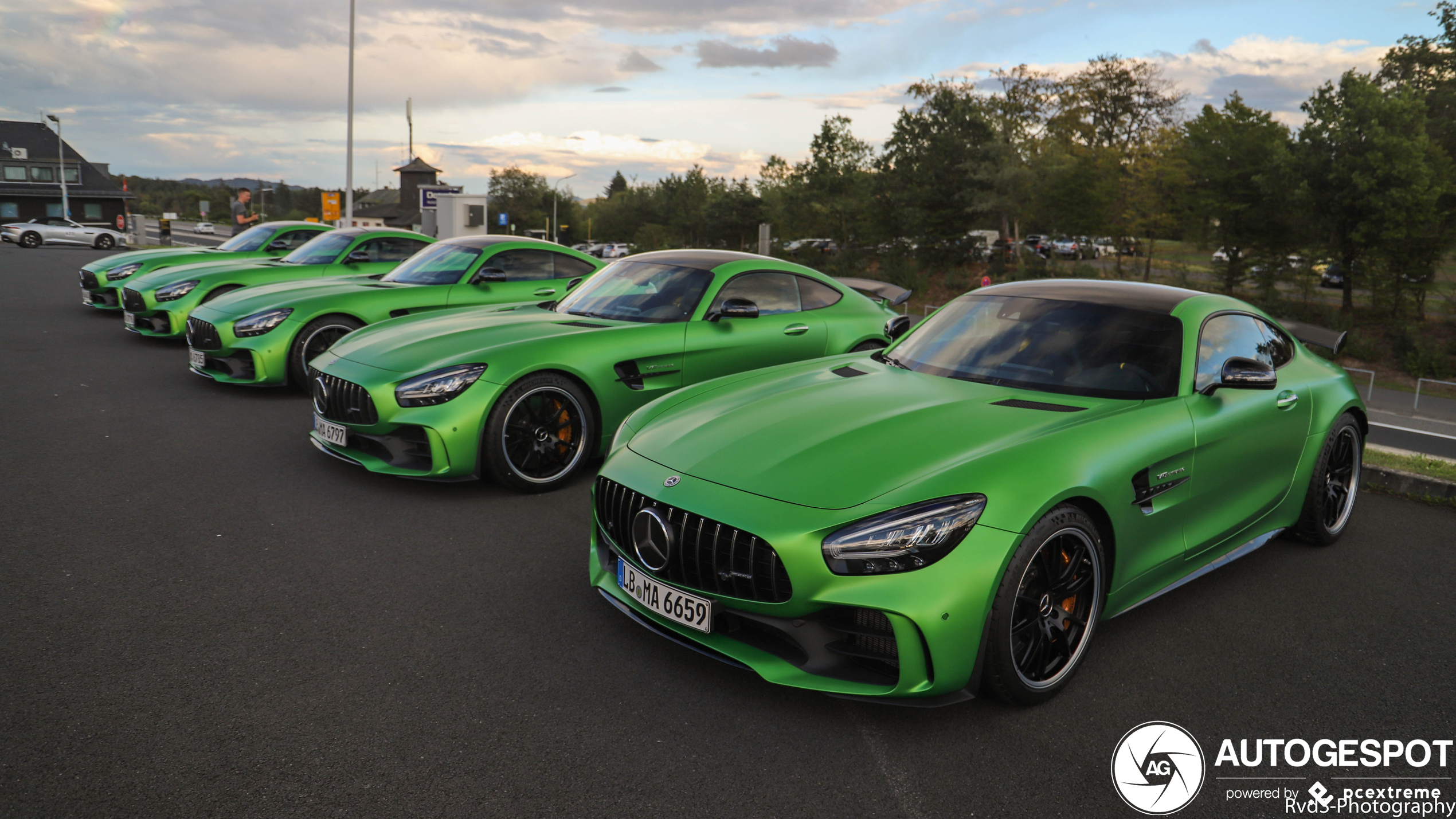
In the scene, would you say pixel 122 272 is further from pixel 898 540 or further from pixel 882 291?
pixel 898 540

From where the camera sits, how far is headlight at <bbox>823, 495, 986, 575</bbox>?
2.69 m

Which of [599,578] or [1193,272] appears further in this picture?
[1193,272]

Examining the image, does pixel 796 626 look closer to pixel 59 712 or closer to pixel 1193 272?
pixel 59 712

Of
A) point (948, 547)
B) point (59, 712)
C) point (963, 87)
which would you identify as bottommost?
point (59, 712)

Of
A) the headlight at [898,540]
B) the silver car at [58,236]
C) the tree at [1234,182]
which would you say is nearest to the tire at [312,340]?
the headlight at [898,540]

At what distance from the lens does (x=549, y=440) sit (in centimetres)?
534

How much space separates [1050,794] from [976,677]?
1.28ft

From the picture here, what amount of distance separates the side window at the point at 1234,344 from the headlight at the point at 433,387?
149 inches

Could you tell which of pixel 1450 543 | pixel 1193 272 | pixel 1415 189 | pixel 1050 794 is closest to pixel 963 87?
pixel 1193 272

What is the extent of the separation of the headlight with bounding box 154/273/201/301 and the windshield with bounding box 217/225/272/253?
2.49 m

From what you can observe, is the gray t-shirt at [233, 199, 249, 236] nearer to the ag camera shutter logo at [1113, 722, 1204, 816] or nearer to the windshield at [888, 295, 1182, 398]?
the windshield at [888, 295, 1182, 398]

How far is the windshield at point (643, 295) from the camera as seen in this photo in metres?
6.07

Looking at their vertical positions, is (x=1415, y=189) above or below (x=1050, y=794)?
above

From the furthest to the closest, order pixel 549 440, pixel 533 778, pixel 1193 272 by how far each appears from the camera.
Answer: pixel 1193 272 < pixel 549 440 < pixel 533 778
